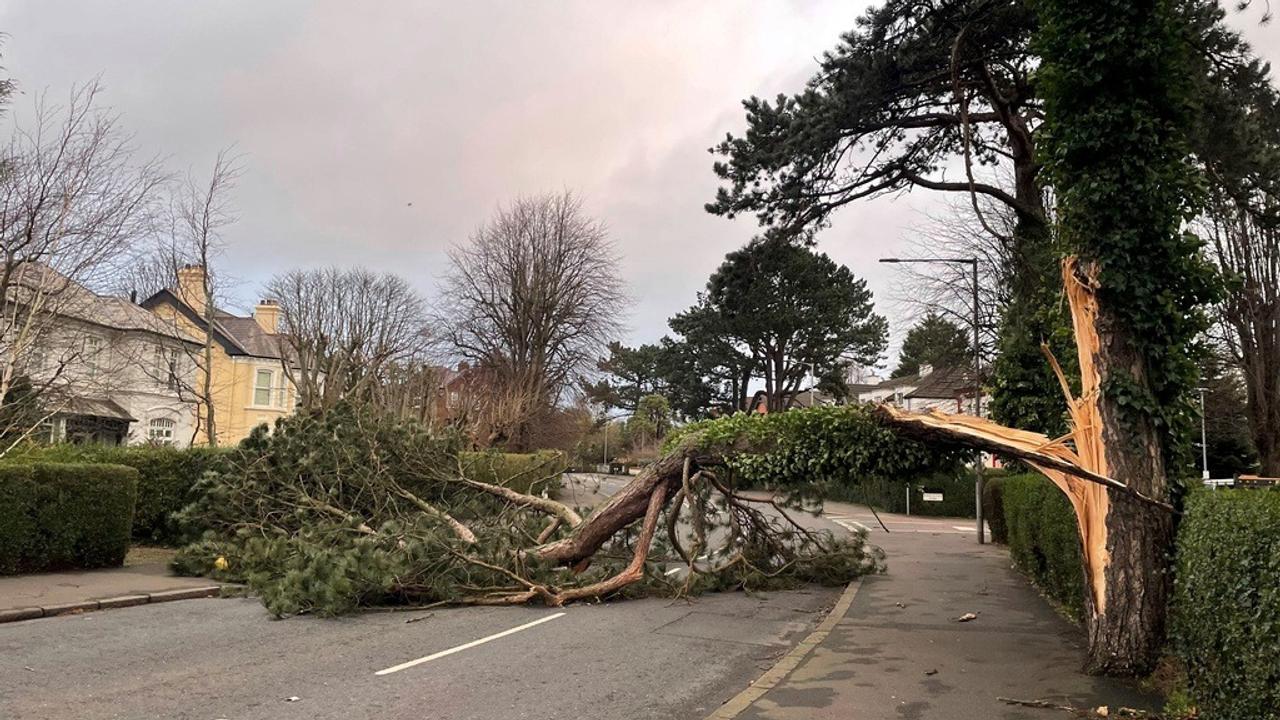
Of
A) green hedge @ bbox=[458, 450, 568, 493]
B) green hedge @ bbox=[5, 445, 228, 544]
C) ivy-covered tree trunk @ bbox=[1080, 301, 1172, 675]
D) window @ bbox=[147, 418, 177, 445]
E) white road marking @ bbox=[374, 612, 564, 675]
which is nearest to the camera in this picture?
ivy-covered tree trunk @ bbox=[1080, 301, 1172, 675]

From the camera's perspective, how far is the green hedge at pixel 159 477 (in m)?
17.3

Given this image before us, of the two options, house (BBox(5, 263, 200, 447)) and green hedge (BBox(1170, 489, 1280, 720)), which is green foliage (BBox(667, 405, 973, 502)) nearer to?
green hedge (BBox(1170, 489, 1280, 720))

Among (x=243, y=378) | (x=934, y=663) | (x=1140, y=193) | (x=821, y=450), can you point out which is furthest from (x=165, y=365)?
(x=1140, y=193)

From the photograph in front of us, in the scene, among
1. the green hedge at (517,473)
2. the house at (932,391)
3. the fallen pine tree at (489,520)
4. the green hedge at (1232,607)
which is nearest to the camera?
the green hedge at (1232,607)

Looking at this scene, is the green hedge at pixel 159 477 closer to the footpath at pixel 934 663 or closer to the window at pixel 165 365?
the footpath at pixel 934 663

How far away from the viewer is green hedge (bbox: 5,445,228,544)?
17266 millimetres

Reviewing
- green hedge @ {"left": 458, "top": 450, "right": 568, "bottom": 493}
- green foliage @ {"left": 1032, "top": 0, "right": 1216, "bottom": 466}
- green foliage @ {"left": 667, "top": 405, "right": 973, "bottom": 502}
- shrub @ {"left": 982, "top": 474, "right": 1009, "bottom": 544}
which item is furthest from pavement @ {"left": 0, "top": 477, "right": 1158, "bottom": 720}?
shrub @ {"left": 982, "top": 474, "right": 1009, "bottom": 544}

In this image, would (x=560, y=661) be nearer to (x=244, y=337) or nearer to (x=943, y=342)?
(x=943, y=342)

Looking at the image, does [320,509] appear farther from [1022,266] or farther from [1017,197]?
[1017,197]

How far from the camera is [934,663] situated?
27.6ft

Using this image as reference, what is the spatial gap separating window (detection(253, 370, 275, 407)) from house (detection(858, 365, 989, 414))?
29.6 meters

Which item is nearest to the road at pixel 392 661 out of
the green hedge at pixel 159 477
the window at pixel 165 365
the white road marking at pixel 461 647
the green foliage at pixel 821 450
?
the white road marking at pixel 461 647

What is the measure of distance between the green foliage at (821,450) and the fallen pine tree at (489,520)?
20mm

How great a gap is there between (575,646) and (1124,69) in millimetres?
7897
